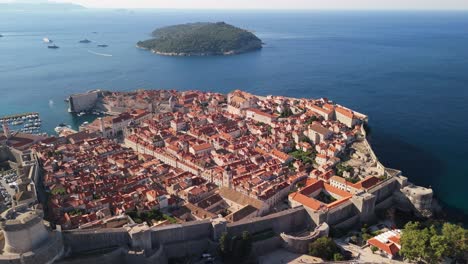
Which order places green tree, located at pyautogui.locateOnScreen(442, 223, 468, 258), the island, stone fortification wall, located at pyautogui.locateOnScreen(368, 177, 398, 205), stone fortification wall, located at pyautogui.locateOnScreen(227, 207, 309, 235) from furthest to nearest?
the island, stone fortification wall, located at pyautogui.locateOnScreen(368, 177, 398, 205), stone fortification wall, located at pyautogui.locateOnScreen(227, 207, 309, 235), green tree, located at pyautogui.locateOnScreen(442, 223, 468, 258)

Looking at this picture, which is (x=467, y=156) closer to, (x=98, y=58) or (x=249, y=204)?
(x=249, y=204)

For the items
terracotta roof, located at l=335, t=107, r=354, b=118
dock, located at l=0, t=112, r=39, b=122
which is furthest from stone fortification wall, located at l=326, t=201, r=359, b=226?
dock, located at l=0, t=112, r=39, b=122

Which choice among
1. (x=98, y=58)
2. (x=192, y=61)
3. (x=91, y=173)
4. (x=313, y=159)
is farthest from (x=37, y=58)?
(x=313, y=159)

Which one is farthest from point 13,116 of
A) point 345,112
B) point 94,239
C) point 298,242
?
point 298,242

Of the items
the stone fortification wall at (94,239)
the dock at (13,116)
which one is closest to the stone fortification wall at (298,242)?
the stone fortification wall at (94,239)

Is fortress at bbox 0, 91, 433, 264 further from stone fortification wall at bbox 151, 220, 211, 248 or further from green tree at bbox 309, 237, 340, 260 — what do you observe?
green tree at bbox 309, 237, 340, 260
